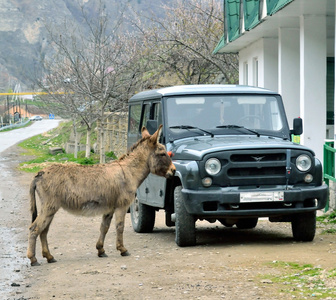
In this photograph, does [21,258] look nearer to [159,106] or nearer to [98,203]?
[98,203]

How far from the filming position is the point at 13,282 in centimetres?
854

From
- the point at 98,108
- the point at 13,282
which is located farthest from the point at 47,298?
the point at 98,108

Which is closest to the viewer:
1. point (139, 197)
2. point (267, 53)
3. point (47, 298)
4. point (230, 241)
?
point (47, 298)

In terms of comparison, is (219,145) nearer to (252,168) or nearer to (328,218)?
(252,168)

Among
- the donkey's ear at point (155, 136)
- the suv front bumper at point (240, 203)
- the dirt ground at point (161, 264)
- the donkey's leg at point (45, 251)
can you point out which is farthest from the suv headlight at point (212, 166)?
the donkey's leg at point (45, 251)

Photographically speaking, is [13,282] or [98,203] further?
[98,203]

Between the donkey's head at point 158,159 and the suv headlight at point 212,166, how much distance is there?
53 cm

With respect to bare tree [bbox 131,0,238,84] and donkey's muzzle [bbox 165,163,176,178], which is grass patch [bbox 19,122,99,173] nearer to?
bare tree [bbox 131,0,238,84]

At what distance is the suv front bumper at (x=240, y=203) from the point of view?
31.9 ft

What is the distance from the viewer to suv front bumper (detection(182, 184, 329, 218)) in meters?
9.73

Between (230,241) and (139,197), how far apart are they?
1939 millimetres

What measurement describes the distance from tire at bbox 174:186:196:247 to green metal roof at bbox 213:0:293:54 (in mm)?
5562

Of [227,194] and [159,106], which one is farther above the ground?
[159,106]

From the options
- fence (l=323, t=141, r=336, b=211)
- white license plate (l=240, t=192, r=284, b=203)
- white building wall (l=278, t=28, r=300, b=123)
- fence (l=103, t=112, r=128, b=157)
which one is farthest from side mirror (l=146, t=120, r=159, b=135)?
fence (l=103, t=112, r=128, b=157)
